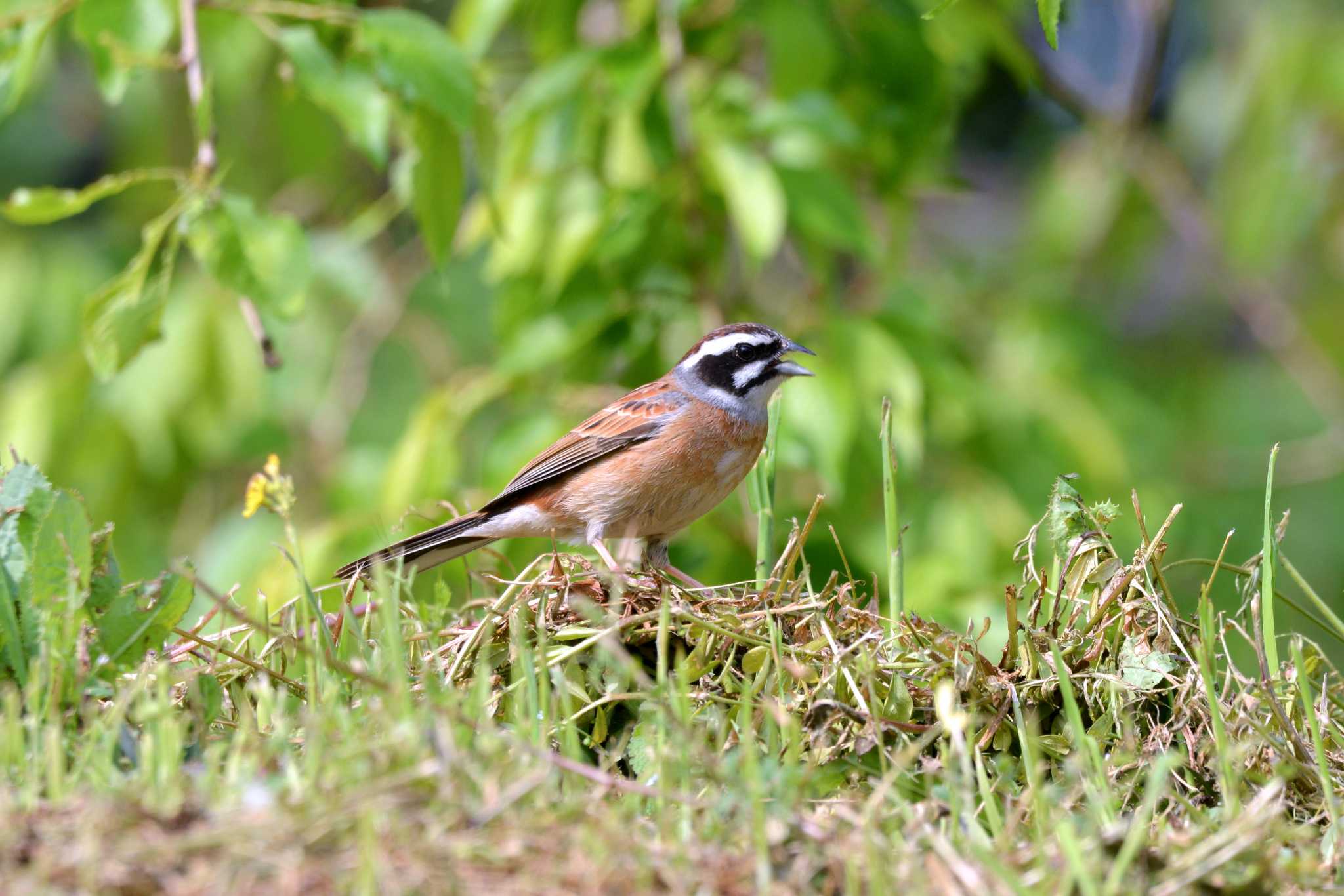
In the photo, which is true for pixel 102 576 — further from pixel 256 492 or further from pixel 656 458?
pixel 656 458

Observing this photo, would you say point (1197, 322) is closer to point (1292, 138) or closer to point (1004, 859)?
point (1292, 138)

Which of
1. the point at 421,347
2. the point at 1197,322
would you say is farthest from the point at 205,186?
the point at 1197,322

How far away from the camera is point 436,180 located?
5.16m

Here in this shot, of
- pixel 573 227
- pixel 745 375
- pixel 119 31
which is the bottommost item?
pixel 745 375

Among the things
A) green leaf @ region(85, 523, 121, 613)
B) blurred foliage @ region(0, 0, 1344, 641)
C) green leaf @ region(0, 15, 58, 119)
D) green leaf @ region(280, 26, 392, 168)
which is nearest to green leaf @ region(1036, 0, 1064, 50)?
blurred foliage @ region(0, 0, 1344, 641)

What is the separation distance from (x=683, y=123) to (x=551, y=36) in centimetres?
109

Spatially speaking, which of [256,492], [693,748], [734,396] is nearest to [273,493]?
[256,492]

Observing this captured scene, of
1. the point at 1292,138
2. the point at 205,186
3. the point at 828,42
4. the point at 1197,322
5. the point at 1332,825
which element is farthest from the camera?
the point at 1197,322

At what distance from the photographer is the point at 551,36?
6.95 m

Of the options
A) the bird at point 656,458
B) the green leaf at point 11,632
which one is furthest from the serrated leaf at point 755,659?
the bird at point 656,458

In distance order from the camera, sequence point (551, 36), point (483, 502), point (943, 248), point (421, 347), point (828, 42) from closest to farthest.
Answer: point (483, 502) → point (828, 42) → point (551, 36) → point (421, 347) → point (943, 248)

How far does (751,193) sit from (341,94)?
72.1 inches

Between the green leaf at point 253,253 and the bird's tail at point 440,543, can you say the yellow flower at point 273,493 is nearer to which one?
the green leaf at point 253,253

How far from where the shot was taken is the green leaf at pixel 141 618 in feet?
10.2
